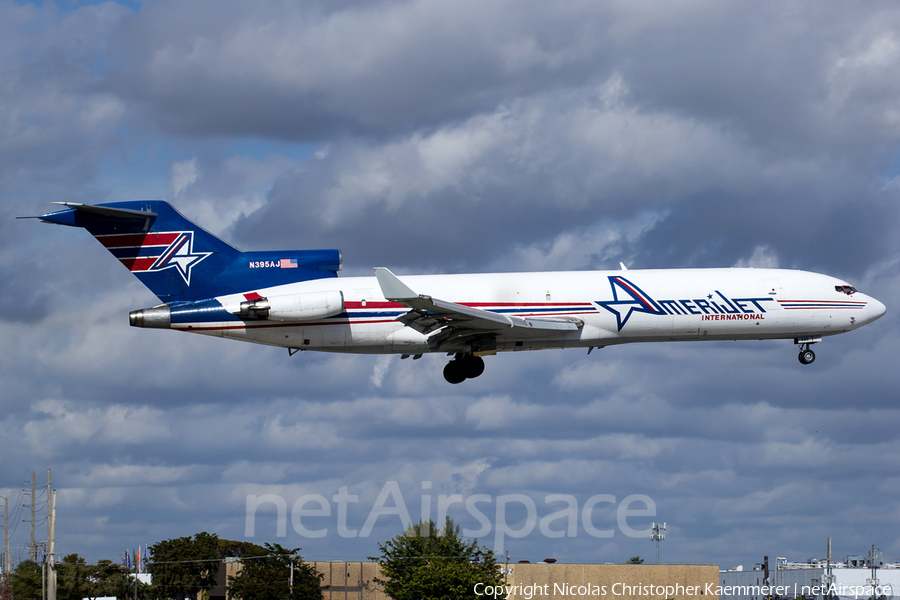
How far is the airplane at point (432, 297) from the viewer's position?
147 feet

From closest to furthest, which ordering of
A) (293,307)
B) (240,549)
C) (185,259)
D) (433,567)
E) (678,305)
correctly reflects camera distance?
(293,307), (678,305), (185,259), (433,567), (240,549)

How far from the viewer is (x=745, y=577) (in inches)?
4058

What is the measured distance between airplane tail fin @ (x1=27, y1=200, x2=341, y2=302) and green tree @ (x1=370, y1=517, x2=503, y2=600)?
37.4m

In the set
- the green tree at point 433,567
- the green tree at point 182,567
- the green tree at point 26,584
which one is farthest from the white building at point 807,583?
the green tree at point 26,584

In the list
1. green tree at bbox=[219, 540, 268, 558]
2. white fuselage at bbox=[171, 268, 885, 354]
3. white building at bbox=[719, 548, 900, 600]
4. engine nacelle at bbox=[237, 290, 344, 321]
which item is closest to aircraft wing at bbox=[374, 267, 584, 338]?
white fuselage at bbox=[171, 268, 885, 354]

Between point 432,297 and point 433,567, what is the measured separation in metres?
40.4

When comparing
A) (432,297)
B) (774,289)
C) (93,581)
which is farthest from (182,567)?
(774,289)

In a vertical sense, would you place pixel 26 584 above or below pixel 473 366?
below

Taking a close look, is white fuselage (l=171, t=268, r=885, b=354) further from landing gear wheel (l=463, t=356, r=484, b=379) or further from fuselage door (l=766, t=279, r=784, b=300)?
landing gear wheel (l=463, t=356, r=484, b=379)

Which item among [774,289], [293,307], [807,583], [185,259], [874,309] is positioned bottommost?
[807,583]

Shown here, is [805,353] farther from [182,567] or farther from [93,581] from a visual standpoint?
[93,581]

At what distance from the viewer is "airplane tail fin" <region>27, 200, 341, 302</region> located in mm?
46688

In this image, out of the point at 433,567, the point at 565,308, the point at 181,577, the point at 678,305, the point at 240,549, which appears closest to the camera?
the point at 565,308

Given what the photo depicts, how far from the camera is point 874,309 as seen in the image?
49.3m
